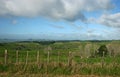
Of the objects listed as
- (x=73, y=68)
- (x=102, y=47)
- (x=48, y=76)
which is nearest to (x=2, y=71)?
(x=48, y=76)

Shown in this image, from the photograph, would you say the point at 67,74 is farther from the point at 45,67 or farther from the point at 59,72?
the point at 45,67

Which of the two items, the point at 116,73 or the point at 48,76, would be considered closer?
the point at 48,76

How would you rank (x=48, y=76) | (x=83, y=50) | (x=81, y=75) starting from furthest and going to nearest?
(x=83, y=50) → (x=81, y=75) → (x=48, y=76)

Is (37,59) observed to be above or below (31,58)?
above

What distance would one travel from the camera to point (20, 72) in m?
24.2

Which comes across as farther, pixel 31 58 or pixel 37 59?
pixel 31 58

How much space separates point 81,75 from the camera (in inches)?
941

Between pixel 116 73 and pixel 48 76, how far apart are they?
859 centimetres

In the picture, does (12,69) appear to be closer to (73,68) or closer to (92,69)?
(73,68)

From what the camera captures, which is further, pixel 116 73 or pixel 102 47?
pixel 102 47

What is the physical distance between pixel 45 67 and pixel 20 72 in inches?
123

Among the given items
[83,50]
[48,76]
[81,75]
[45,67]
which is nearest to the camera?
[48,76]

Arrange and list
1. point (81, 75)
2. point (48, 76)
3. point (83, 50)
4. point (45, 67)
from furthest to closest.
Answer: point (83, 50) → point (45, 67) → point (81, 75) → point (48, 76)

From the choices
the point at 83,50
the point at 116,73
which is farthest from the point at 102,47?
the point at 116,73
